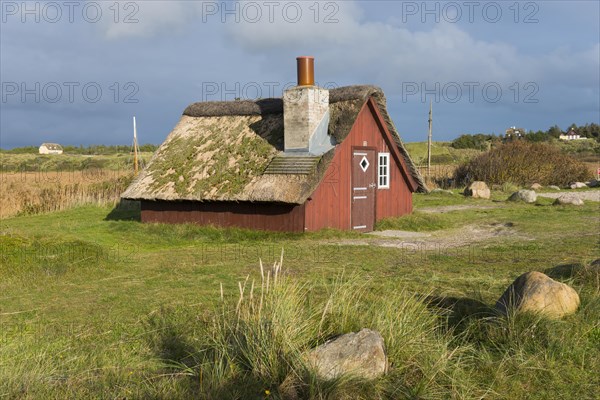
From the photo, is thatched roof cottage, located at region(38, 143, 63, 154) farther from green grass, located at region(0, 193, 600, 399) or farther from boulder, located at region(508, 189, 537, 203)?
green grass, located at region(0, 193, 600, 399)

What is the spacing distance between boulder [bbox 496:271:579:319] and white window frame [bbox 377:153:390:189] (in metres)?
11.8

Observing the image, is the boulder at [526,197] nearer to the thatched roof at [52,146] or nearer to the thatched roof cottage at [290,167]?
the thatched roof cottage at [290,167]

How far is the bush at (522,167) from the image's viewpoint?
117 ft

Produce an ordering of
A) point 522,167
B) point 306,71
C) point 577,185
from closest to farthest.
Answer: point 306,71
point 577,185
point 522,167

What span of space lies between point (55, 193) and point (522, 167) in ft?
79.0

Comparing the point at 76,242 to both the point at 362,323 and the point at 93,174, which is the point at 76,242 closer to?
the point at 362,323

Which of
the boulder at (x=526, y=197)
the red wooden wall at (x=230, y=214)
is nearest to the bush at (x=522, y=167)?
the boulder at (x=526, y=197)

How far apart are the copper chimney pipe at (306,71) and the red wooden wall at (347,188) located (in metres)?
1.76

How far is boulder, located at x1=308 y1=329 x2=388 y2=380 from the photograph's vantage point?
20.3 feet

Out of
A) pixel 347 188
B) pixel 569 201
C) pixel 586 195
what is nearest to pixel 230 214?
pixel 347 188

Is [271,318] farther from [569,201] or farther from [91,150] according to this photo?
[91,150]

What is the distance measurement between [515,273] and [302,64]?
9.26 metres

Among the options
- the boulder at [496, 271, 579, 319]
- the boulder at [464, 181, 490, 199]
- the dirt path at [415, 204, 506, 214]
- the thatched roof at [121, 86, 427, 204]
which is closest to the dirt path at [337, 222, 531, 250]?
the thatched roof at [121, 86, 427, 204]

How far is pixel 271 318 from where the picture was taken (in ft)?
22.3
